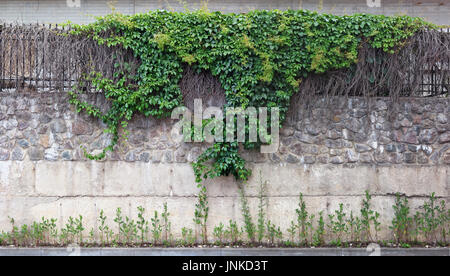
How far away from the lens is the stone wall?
621cm

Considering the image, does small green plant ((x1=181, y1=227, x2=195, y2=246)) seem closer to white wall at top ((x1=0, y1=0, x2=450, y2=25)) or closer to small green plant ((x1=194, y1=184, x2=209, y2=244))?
small green plant ((x1=194, y1=184, x2=209, y2=244))

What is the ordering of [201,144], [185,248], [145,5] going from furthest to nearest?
[145,5], [201,144], [185,248]

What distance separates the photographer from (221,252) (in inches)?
229

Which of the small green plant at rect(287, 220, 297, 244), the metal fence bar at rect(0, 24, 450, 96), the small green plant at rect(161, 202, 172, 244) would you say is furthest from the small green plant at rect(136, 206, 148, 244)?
the small green plant at rect(287, 220, 297, 244)

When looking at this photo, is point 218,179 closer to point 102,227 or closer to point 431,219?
point 102,227

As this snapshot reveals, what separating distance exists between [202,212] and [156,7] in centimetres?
701

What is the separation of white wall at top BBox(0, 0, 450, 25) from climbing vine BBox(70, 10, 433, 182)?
478cm

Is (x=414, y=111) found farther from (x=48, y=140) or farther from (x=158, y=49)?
(x=48, y=140)

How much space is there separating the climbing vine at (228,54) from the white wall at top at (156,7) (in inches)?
188

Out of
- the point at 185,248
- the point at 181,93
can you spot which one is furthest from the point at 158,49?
the point at 185,248

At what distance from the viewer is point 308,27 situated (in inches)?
239

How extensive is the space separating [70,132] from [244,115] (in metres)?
3.07

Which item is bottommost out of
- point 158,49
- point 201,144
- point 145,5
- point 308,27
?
point 201,144

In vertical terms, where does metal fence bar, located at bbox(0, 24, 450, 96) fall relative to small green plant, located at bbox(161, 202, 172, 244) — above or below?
above
